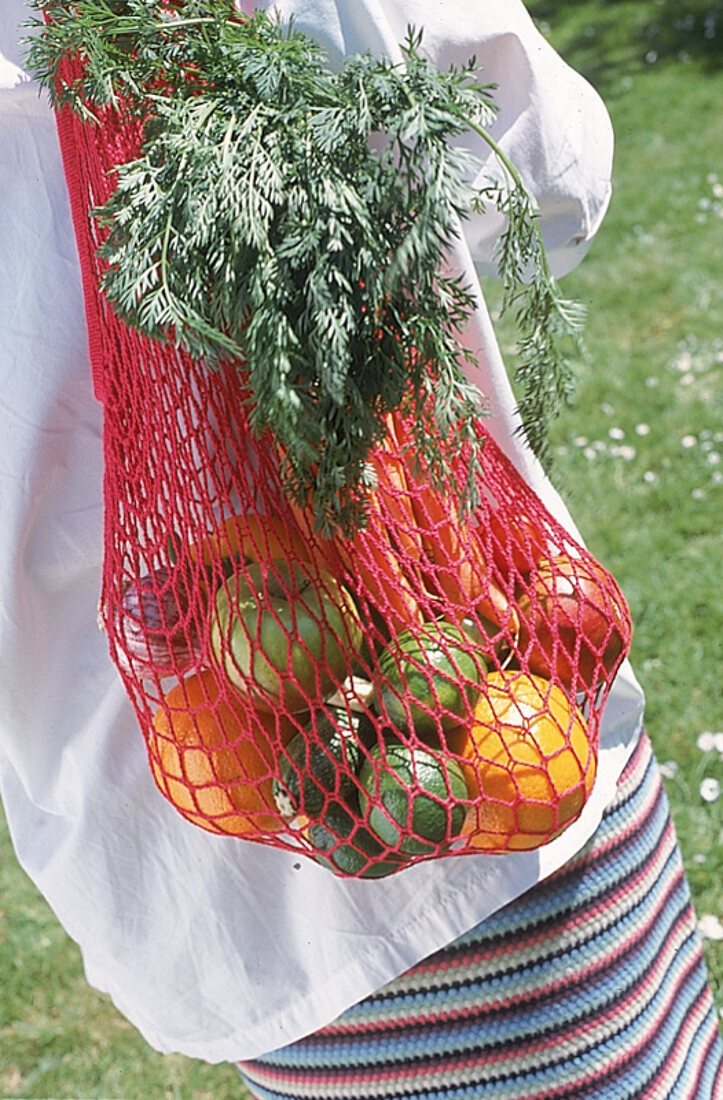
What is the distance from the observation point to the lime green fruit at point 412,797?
3.46 ft

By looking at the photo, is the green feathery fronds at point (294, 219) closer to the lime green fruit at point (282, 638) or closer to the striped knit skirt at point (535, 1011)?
the lime green fruit at point (282, 638)

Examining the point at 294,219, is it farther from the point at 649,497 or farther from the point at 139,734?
the point at 649,497

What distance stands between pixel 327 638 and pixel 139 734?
15.4 inches

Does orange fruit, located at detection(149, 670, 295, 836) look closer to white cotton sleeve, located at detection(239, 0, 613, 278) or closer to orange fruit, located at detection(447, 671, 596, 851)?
orange fruit, located at detection(447, 671, 596, 851)

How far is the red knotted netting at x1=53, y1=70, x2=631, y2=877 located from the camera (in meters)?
1.08

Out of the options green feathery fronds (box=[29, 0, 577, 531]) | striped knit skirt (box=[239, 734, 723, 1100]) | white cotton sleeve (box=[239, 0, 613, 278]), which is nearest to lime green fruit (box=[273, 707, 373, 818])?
green feathery fronds (box=[29, 0, 577, 531])

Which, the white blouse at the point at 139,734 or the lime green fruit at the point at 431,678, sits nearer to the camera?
the lime green fruit at the point at 431,678

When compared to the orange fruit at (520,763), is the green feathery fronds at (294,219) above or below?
above

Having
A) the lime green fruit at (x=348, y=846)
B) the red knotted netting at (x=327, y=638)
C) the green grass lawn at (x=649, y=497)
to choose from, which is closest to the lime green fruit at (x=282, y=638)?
the red knotted netting at (x=327, y=638)

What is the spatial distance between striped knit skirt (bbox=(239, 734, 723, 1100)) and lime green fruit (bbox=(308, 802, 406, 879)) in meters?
0.26

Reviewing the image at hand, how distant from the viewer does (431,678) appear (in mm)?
1054

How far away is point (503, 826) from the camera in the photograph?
110 cm

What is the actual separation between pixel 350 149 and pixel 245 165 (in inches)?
3.4

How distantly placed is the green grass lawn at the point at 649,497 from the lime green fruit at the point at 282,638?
29 cm
